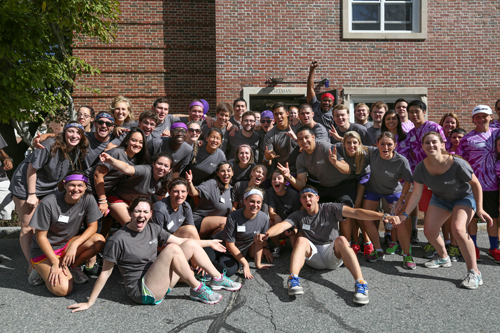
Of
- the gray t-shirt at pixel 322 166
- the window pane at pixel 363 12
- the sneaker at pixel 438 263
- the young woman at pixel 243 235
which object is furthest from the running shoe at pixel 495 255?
the window pane at pixel 363 12

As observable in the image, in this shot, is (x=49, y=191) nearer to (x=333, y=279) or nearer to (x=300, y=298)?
(x=300, y=298)

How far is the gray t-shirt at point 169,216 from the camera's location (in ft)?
13.7

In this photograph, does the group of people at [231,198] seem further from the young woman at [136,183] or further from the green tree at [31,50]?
the green tree at [31,50]

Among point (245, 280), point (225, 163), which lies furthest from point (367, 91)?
point (245, 280)

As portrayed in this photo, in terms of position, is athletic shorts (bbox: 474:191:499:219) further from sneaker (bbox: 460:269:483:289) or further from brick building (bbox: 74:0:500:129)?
brick building (bbox: 74:0:500:129)

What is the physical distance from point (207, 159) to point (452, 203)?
3338 mm

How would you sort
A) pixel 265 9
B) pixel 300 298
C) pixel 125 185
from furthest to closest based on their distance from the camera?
pixel 265 9 → pixel 125 185 → pixel 300 298

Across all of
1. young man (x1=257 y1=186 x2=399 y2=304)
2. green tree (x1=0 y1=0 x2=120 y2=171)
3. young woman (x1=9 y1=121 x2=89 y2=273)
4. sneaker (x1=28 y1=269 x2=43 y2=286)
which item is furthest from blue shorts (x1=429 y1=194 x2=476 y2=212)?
green tree (x1=0 y1=0 x2=120 y2=171)

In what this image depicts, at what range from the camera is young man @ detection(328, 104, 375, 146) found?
558cm

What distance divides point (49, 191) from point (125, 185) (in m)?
0.91

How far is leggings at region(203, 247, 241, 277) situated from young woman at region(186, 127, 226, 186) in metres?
1.15

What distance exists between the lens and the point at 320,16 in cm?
972

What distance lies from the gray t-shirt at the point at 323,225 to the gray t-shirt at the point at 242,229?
39 centimetres

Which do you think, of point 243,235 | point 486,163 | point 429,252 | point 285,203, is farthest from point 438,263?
point 243,235
